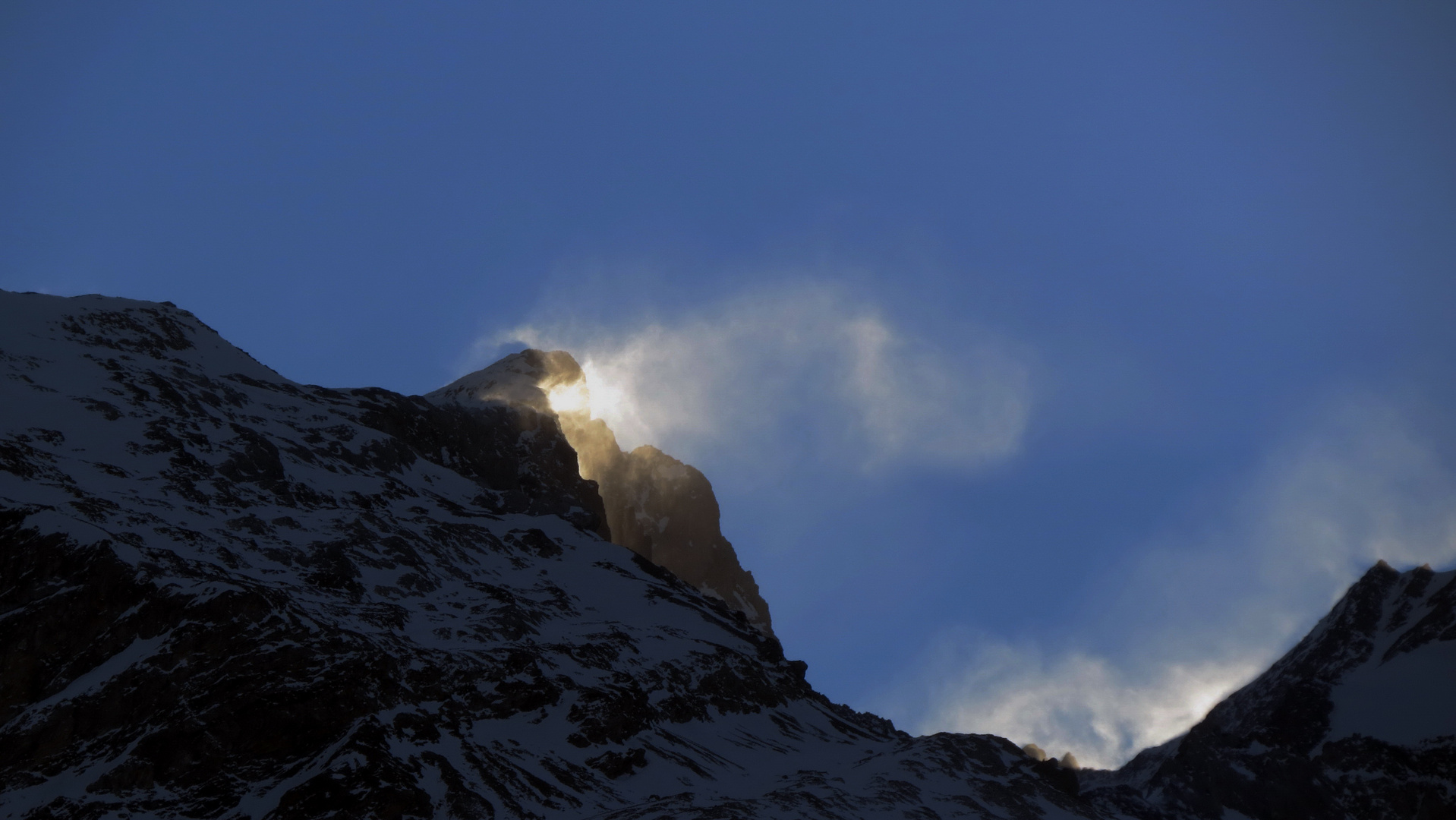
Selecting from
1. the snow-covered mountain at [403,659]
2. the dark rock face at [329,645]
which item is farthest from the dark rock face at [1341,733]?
the dark rock face at [329,645]

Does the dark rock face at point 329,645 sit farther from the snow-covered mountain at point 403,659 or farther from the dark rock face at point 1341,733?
the dark rock face at point 1341,733

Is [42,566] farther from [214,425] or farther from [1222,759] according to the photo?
[1222,759]

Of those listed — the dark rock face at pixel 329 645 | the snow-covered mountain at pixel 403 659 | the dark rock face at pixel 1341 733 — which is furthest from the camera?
the dark rock face at pixel 1341 733

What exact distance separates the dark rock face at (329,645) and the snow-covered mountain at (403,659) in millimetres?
309

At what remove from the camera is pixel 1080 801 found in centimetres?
11850

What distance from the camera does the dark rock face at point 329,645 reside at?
79188 millimetres

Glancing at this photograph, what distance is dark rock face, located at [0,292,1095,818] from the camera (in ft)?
260

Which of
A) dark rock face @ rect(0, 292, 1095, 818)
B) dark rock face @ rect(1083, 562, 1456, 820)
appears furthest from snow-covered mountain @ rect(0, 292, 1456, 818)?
dark rock face @ rect(1083, 562, 1456, 820)

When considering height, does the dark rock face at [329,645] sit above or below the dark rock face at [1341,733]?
below

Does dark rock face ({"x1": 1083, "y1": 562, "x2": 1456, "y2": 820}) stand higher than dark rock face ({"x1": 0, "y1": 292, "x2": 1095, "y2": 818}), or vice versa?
dark rock face ({"x1": 1083, "y1": 562, "x2": 1456, "y2": 820})

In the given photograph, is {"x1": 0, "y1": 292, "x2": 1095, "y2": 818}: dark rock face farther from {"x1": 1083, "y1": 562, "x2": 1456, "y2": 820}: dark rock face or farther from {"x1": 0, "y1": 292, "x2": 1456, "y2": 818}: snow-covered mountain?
{"x1": 1083, "y1": 562, "x2": 1456, "y2": 820}: dark rock face

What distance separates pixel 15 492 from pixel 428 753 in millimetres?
41902

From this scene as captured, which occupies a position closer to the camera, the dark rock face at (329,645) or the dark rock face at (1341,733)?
the dark rock face at (329,645)

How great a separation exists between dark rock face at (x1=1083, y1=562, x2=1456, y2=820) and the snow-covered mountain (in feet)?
1.36
